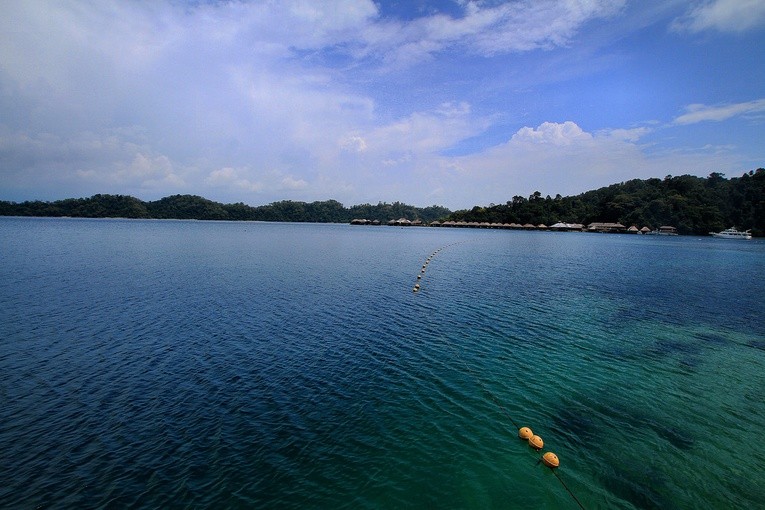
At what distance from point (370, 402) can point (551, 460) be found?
20.1 ft

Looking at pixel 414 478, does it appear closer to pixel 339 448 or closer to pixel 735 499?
pixel 339 448

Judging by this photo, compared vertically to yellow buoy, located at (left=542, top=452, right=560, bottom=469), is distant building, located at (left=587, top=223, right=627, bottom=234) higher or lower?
higher

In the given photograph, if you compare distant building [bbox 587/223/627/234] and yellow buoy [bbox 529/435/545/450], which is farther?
distant building [bbox 587/223/627/234]

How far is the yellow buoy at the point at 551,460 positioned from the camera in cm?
1015

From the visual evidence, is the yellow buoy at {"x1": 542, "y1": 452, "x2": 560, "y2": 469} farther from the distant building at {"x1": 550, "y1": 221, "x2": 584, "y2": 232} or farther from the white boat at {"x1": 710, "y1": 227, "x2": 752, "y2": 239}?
the distant building at {"x1": 550, "y1": 221, "x2": 584, "y2": 232}

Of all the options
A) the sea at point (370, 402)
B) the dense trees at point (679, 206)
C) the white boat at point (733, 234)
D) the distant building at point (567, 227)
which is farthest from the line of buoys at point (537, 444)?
the distant building at point (567, 227)

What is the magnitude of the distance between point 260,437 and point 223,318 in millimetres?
13392

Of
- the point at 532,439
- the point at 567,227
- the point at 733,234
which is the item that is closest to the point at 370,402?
the point at 532,439

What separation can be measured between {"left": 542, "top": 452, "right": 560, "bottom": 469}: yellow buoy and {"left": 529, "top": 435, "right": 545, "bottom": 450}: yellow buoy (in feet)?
1.50

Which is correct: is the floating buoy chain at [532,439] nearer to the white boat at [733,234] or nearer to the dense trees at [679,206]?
the white boat at [733,234]

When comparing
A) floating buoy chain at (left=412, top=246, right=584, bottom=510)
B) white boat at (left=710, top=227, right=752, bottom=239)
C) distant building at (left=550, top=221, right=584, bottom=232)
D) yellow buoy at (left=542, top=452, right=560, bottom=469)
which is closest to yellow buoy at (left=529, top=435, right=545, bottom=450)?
floating buoy chain at (left=412, top=246, right=584, bottom=510)

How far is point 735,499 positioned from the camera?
9141 millimetres

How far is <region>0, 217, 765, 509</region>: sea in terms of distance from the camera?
30.2ft

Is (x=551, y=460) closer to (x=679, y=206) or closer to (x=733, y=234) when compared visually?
(x=733, y=234)
